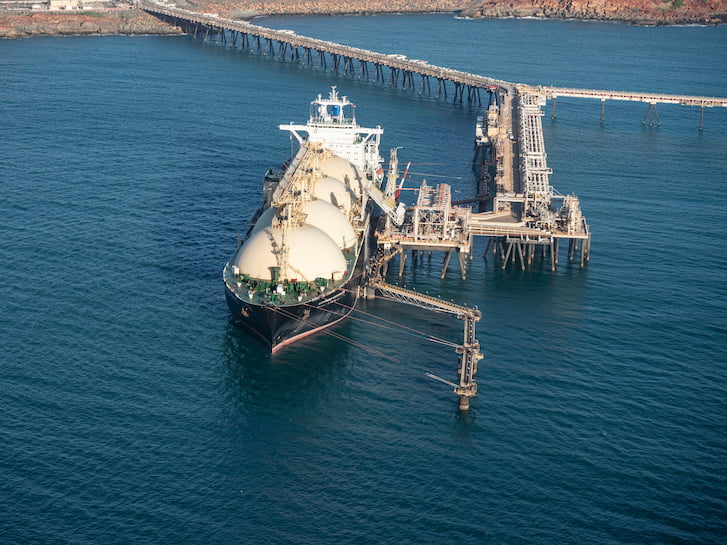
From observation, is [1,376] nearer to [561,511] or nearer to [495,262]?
[561,511]

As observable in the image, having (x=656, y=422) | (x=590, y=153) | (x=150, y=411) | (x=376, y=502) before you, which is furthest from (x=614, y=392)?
(x=590, y=153)

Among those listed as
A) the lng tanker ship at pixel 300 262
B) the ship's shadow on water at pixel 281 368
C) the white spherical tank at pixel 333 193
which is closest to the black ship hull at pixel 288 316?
the lng tanker ship at pixel 300 262

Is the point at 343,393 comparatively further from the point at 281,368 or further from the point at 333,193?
the point at 333,193

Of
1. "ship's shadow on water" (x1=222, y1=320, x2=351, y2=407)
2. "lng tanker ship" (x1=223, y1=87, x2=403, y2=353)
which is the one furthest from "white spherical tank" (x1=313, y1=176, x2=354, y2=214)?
"ship's shadow on water" (x1=222, y1=320, x2=351, y2=407)

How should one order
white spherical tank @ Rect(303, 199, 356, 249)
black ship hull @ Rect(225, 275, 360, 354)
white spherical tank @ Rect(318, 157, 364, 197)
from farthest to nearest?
1. white spherical tank @ Rect(318, 157, 364, 197)
2. white spherical tank @ Rect(303, 199, 356, 249)
3. black ship hull @ Rect(225, 275, 360, 354)

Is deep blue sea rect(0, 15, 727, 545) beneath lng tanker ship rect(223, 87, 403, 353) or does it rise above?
beneath

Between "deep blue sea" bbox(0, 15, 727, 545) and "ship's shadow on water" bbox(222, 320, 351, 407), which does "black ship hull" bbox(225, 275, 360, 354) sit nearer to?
"ship's shadow on water" bbox(222, 320, 351, 407)

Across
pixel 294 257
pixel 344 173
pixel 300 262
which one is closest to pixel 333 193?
pixel 344 173
